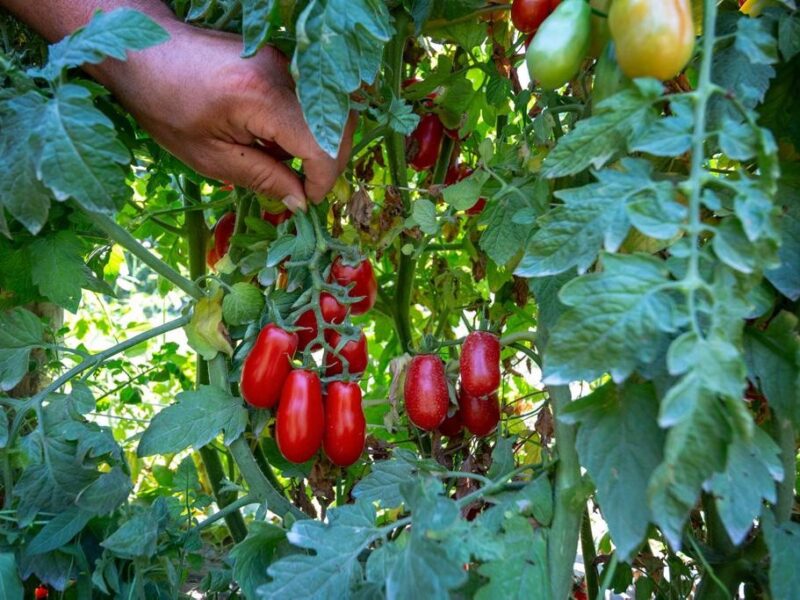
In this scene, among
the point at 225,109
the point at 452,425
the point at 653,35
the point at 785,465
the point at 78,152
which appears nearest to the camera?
the point at 653,35

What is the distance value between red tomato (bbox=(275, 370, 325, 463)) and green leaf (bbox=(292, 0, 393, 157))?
1.20 ft

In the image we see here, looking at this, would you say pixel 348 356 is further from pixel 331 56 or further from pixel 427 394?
pixel 331 56

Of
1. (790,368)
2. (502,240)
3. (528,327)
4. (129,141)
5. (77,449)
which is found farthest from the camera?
(528,327)

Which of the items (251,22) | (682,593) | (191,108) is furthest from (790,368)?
(191,108)

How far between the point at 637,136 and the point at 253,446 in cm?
83

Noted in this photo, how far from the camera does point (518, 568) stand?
826mm

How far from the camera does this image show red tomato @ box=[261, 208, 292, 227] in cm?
124

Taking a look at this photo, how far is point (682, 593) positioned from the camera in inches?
46.6

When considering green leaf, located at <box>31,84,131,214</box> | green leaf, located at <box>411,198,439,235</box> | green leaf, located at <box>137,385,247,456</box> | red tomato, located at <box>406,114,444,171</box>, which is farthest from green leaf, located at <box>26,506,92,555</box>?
red tomato, located at <box>406,114,444,171</box>

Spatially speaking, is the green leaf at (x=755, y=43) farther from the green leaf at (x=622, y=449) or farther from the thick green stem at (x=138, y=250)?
the thick green stem at (x=138, y=250)

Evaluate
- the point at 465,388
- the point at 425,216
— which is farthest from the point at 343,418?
the point at 425,216

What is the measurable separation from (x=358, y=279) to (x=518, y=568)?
501 mm

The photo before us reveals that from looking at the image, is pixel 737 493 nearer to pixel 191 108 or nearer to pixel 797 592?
pixel 797 592

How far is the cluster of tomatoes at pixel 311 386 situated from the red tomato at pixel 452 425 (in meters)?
0.16
